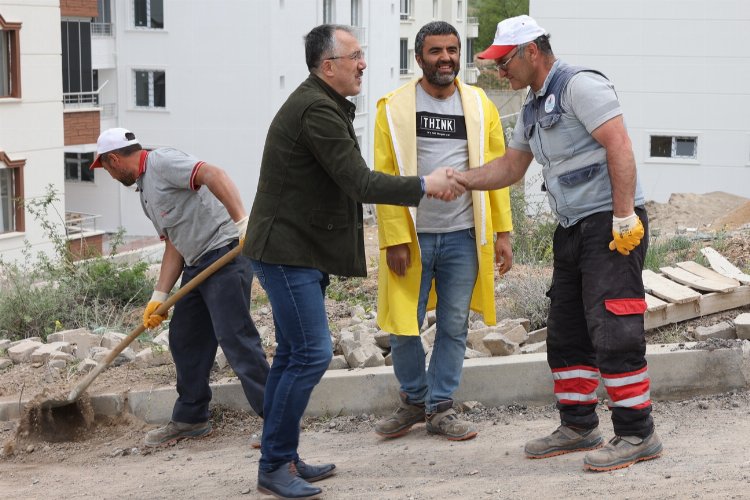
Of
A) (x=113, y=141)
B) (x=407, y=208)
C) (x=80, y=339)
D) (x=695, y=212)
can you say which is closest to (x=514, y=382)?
(x=407, y=208)

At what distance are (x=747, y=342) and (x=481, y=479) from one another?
6.93 feet

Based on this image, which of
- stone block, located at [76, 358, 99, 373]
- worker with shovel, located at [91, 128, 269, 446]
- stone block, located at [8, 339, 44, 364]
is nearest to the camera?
worker with shovel, located at [91, 128, 269, 446]

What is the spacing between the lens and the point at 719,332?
630 centimetres

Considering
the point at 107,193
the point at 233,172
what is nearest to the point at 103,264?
the point at 233,172

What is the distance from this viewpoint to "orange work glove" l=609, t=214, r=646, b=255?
463 cm

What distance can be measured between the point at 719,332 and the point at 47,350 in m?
4.54

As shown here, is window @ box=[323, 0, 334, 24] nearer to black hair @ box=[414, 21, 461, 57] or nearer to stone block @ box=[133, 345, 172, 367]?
stone block @ box=[133, 345, 172, 367]

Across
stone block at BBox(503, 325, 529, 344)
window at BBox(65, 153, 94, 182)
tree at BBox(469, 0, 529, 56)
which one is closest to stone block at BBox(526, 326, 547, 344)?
stone block at BBox(503, 325, 529, 344)

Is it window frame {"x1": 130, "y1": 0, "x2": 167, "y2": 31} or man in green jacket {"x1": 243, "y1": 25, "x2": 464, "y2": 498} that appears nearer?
man in green jacket {"x1": 243, "y1": 25, "x2": 464, "y2": 498}

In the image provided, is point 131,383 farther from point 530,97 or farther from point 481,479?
point 530,97

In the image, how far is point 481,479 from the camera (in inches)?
193

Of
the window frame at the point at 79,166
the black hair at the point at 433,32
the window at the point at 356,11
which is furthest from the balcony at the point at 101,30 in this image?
the black hair at the point at 433,32

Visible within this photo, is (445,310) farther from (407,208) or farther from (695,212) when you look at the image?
(695,212)

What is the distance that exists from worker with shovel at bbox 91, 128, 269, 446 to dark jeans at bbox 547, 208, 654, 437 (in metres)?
1.68
